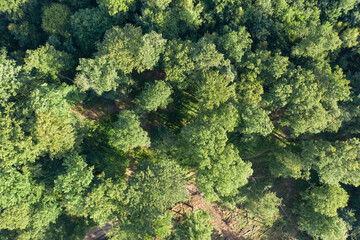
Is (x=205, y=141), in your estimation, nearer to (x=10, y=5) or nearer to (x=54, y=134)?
(x=54, y=134)

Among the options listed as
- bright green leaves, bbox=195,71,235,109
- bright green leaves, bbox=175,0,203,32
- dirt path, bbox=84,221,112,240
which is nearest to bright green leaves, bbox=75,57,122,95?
bright green leaves, bbox=195,71,235,109

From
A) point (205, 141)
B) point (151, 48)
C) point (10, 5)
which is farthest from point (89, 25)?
point (205, 141)

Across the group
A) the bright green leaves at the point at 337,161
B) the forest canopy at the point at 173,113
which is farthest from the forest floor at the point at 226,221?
the bright green leaves at the point at 337,161

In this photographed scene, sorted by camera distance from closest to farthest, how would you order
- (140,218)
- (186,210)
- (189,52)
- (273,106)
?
(140,218) → (189,52) → (273,106) → (186,210)

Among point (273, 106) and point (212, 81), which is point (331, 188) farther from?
point (212, 81)

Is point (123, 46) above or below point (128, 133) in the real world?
above

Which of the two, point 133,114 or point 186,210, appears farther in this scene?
point 186,210

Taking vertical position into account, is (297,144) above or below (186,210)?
above

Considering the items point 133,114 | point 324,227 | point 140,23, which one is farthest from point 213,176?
point 140,23
